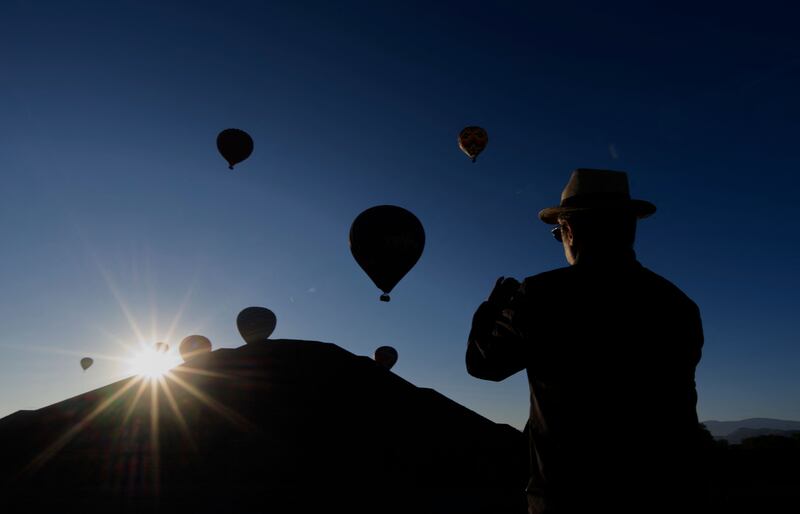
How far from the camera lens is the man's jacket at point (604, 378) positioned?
186cm

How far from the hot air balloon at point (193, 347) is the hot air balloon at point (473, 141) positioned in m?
23.3

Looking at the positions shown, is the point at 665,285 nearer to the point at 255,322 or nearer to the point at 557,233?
the point at 557,233

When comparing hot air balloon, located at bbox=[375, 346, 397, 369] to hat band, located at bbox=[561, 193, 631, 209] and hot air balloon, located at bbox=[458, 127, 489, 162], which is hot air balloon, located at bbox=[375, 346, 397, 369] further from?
hat band, located at bbox=[561, 193, 631, 209]

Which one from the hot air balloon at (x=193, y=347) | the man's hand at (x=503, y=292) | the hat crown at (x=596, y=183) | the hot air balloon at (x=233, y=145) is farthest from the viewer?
the hot air balloon at (x=193, y=347)

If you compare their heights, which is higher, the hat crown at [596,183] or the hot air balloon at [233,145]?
the hot air balloon at [233,145]

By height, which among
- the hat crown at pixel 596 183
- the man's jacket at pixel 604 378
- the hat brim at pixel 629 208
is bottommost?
the man's jacket at pixel 604 378

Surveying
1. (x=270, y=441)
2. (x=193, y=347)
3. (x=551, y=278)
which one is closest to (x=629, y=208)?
(x=551, y=278)

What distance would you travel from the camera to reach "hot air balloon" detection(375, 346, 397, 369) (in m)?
38.7

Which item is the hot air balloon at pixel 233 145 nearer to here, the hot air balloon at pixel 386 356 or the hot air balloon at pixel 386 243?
the hot air balloon at pixel 386 243

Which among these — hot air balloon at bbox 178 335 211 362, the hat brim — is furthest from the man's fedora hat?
hot air balloon at bbox 178 335 211 362

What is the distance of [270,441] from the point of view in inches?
1177

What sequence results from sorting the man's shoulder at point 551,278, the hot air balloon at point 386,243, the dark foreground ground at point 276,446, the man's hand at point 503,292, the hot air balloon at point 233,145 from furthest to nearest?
the hot air balloon at point 233,145 < the dark foreground ground at point 276,446 < the hot air balloon at point 386,243 < the man's hand at point 503,292 < the man's shoulder at point 551,278

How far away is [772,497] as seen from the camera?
45.5 feet

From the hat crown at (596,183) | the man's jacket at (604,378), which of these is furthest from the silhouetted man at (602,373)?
the hat crown at (596,183)
